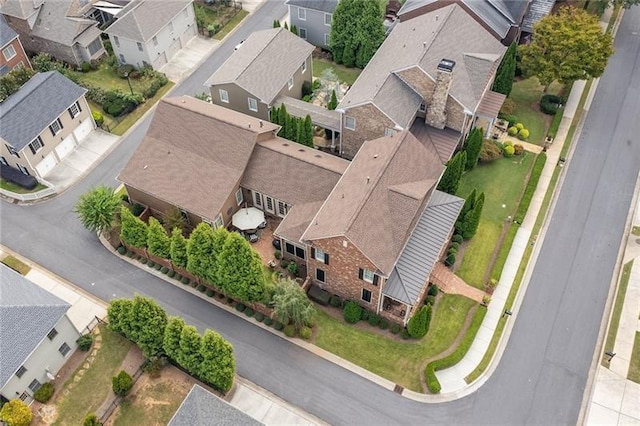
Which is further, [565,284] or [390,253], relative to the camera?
[565,284]

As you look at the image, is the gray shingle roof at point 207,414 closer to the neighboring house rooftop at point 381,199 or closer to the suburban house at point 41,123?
the neighboring house rooftop at point 381,199

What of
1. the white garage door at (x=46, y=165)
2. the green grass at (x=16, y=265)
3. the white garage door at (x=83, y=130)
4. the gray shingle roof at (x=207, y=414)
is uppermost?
the white garage door at (x=83, y=130)

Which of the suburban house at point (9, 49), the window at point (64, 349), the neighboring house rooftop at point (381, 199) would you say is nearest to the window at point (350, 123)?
the neighboring house rooftop at point (381, 199)

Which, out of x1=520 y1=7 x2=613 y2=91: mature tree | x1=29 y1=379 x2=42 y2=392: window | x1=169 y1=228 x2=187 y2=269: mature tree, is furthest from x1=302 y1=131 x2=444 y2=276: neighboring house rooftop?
x1=29 y1=379 x2=42 y2=392: window

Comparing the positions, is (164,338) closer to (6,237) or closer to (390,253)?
(390,253)

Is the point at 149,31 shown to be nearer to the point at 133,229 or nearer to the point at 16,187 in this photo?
the point at 16,187

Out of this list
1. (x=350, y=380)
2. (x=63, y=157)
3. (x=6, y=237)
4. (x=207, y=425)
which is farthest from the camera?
(x=63, y=157)

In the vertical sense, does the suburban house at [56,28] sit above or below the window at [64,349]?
above

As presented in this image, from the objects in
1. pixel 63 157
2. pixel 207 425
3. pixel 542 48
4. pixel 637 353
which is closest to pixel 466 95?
pixel 542 48
